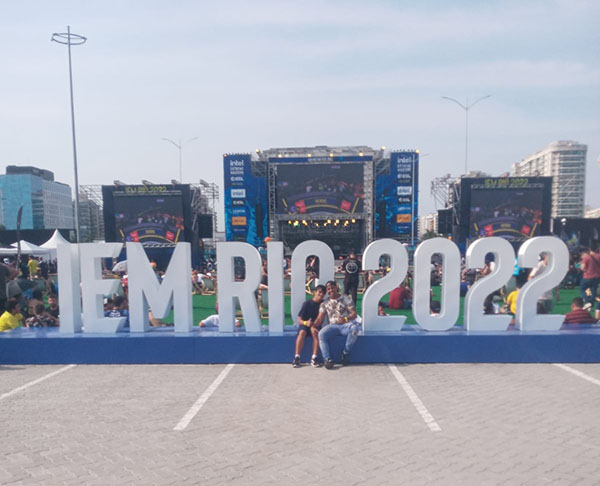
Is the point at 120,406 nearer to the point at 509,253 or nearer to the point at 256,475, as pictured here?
the point at 256,475

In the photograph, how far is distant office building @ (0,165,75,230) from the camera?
3612 inches

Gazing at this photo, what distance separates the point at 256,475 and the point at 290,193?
83.3 ft

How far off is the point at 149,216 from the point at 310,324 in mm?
23640

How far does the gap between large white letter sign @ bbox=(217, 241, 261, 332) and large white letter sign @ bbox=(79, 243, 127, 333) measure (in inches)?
64.3

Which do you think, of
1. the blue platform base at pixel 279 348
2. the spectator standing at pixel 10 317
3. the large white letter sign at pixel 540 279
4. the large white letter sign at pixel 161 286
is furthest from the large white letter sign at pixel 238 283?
the large white letter sign at pixel 540 279

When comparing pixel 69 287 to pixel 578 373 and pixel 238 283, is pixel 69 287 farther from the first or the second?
pixel 578 373

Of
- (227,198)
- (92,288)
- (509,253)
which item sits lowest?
(92,288)

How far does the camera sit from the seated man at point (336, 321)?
625 cm

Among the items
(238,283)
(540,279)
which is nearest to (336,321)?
(238,283)

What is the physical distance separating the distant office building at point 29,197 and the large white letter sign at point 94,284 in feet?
313

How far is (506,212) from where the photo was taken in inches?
1040

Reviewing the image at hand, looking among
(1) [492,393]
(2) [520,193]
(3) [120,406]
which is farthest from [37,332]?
(2) [520,193]

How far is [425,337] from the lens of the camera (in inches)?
252

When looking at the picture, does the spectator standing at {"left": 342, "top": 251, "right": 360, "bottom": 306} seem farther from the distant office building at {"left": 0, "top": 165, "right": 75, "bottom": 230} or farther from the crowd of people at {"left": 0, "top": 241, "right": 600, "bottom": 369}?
the distant office building at {"left": 0, "top": 165, "right": 75, "bottom": 230}
